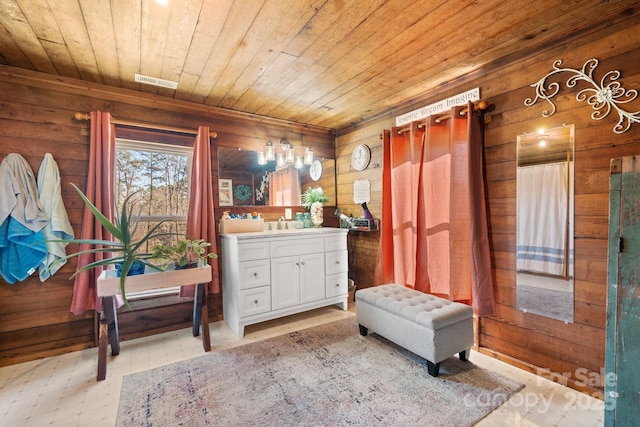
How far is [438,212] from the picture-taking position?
2500 millimetres

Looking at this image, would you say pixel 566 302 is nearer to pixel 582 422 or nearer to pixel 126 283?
pixel 582 422

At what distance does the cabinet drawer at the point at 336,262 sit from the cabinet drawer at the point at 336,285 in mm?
58

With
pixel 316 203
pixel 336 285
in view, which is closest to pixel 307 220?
pixel 316 203

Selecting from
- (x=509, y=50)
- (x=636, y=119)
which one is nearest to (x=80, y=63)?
(x=509, y=50)

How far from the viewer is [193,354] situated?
228cm

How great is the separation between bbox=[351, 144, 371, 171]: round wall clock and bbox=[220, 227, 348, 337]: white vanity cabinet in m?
0.90

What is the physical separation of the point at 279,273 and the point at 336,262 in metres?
0.71

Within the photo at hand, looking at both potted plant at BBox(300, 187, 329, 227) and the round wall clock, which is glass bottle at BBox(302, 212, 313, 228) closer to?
potted plant at BBox(300, 187, 329, 227)

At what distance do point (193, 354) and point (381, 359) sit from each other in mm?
1538

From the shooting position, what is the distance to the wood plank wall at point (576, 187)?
64.5 inches

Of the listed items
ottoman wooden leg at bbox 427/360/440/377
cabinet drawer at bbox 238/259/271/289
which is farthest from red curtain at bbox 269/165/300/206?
ottoman wooden leg at bbox 427/360/440/377

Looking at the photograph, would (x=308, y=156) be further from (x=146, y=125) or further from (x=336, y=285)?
(x=146, y=125)

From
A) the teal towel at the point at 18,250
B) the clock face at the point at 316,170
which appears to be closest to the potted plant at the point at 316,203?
the clock face at the point at 316,170

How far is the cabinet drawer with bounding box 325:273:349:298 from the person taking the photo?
305 centimetres
